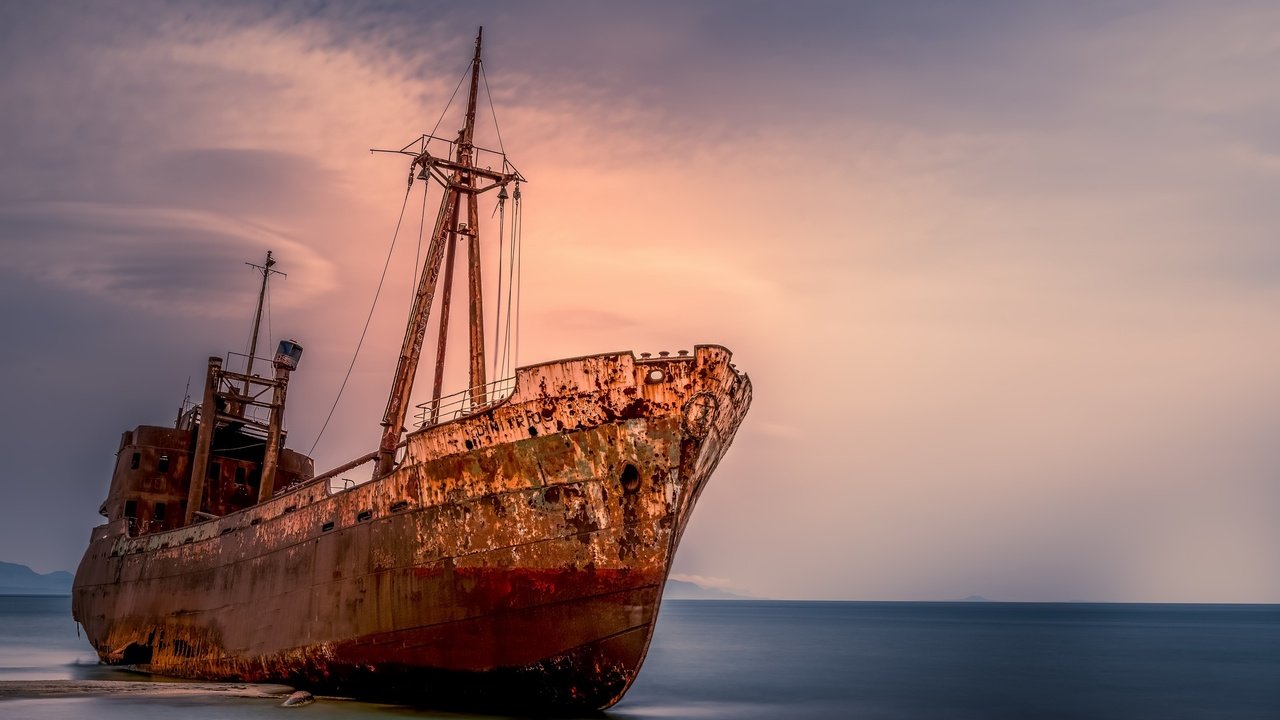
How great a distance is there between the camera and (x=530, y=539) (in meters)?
12.4

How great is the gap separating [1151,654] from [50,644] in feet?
187

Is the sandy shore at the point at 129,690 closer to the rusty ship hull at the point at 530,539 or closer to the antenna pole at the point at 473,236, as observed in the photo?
the rusty ship hull at the point at 530,539

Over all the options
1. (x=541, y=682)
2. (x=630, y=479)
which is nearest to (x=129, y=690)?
(x=541, y=682)

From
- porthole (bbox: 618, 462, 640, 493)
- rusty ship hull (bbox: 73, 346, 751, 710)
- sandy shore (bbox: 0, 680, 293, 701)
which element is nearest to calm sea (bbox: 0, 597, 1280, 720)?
sandy shore (bbox: 0, 680, 293, 701)

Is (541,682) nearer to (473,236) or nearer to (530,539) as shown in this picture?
(530,539)

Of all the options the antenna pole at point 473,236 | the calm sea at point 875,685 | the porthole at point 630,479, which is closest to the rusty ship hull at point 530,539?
the porthole at point 630,479

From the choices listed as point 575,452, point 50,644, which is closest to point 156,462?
point 575,452

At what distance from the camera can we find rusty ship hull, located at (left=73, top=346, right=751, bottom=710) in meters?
12.2

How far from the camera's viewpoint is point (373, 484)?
13953 millimetres

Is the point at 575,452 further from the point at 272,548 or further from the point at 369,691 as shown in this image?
the point at 272,548

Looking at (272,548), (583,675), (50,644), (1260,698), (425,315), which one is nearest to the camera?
(583,675)

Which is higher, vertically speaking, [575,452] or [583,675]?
[575,452]

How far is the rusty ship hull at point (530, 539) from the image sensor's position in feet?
40.0

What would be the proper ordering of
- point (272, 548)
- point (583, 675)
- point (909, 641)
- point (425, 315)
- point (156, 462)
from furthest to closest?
point (909, 641), point (156, 462), point (425, 315), point (272, 548), point (583, 675)
